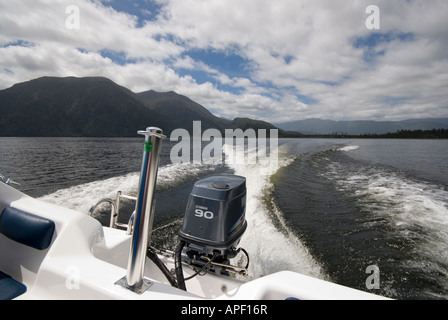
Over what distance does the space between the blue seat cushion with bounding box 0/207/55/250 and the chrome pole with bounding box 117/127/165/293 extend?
877 mm

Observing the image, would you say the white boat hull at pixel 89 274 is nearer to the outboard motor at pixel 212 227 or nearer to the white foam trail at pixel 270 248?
the outboard motor at pixel 212 227

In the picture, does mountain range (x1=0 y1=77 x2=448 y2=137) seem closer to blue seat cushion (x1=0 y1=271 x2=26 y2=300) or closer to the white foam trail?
the white foam trail

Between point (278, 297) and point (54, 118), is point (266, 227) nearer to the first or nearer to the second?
point (278, 297)

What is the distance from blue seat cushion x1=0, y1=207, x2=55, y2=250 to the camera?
5.25 ft

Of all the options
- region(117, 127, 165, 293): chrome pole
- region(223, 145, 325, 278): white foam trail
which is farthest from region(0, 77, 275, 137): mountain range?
A: region(117, 127, 165, 293): chrome pole

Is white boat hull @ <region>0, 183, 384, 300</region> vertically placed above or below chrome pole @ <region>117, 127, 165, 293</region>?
below

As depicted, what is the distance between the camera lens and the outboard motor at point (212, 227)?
2086 mm

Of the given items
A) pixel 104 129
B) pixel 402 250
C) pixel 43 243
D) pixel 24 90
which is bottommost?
pixel 402 250

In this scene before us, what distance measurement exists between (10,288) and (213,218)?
159 cm

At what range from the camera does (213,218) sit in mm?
2248

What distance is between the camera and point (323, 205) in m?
5.40

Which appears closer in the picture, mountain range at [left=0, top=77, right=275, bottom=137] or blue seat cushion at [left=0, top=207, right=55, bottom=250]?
blue seat cushion at [left=0, top=207, right=55, bottom=250]
